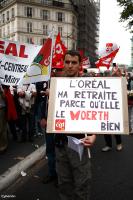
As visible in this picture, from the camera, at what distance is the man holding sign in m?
3.98

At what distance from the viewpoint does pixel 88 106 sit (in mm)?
4078

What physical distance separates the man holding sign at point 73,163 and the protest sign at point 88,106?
11 cm

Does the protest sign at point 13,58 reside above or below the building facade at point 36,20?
below

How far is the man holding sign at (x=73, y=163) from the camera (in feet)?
13.0

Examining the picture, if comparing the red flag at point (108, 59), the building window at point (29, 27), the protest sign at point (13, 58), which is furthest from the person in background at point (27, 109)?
the building window at point (29, 27)

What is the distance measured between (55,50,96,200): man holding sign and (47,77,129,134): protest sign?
0.11m

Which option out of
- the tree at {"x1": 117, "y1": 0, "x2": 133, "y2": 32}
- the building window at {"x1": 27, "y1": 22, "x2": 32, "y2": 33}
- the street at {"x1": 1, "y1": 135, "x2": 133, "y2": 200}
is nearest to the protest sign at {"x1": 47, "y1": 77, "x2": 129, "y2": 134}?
the street at {"x1": 1, "y1": 135, "x2": 133, "y2": 200}

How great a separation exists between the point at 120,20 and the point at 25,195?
146 feet

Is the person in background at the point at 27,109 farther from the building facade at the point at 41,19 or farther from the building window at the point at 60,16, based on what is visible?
the building window at the point at 60,16

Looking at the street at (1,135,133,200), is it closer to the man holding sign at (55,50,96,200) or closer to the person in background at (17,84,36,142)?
the man holding sign at (55,50,96,200)

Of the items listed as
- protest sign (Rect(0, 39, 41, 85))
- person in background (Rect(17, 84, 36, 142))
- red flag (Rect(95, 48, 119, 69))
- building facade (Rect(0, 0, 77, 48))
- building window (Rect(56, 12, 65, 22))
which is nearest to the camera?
protest sign (Rect(0, 39, 41, 85))

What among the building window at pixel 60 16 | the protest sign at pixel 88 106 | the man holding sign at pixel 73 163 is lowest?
the man holding sign at pixel 73 163

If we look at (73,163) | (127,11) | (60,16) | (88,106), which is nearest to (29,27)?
(60,16)

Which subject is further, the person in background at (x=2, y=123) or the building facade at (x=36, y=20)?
the building facade at (x=36, y=20)
